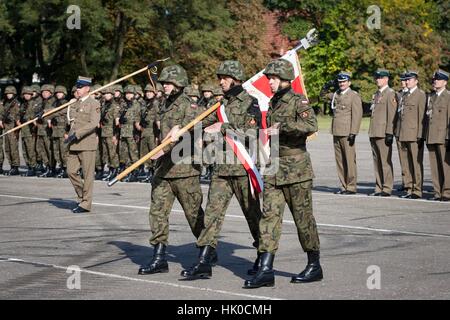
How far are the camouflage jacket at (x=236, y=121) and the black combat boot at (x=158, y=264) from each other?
94cm

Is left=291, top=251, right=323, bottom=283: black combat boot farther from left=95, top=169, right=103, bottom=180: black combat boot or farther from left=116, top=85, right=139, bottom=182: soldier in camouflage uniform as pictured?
left=95, top=169, right=103, bottom=180: black combat boot

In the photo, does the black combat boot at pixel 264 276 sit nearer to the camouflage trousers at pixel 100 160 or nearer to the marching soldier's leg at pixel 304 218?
the marching soldier's leg at pixel 304 218

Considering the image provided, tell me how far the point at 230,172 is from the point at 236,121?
51cm

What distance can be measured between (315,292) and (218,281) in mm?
1101

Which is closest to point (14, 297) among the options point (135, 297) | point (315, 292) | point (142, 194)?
point (135, 297)

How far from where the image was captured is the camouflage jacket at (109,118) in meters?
23.8

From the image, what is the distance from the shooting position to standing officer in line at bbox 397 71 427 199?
59.6 ft

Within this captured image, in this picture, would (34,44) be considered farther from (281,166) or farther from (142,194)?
(281,166)

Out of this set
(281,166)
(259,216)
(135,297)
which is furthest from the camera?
(259,216)

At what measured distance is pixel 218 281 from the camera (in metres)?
10.1

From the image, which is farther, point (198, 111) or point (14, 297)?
point (198, 111)

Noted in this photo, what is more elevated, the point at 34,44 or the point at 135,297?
the point at 34,44
